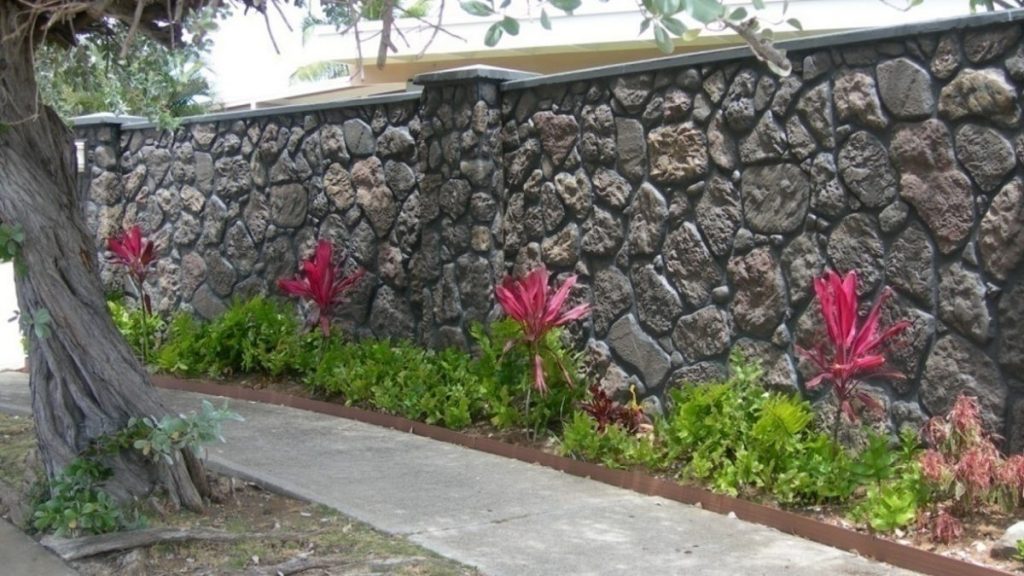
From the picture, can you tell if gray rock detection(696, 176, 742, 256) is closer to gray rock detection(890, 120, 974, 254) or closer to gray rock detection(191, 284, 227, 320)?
gray rock detection(890, 120, 974, 254)

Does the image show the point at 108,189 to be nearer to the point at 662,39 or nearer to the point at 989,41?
the point at 989,41

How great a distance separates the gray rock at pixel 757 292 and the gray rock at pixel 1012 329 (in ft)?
4.46

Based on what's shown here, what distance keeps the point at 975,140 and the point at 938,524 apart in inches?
74.8

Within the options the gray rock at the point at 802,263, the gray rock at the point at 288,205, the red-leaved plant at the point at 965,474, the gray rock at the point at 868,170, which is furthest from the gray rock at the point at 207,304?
the red-leaved plant at the point at 965,474

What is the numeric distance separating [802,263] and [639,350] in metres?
1.40

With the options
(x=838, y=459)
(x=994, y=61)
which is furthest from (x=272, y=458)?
(x=994, y=61)

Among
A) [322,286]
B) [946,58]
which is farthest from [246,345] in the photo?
[946,58]

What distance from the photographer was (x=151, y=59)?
10359 millimetres

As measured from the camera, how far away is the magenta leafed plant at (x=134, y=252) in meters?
11.8

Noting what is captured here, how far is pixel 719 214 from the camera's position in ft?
24.9

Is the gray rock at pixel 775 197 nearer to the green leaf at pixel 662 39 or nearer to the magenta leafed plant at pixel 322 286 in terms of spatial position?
the green leaf at pixel 662 39

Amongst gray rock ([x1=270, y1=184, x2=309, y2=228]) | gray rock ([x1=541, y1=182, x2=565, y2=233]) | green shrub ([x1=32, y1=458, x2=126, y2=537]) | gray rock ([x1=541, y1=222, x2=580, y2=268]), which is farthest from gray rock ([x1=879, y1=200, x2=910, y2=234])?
gray rock ([x1=270, y1=184, x2=309, y2=228])

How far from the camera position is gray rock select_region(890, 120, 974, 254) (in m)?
6.32

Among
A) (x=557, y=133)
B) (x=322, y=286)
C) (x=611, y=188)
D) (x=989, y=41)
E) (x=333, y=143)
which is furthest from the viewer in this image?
(x=333, y=143)
